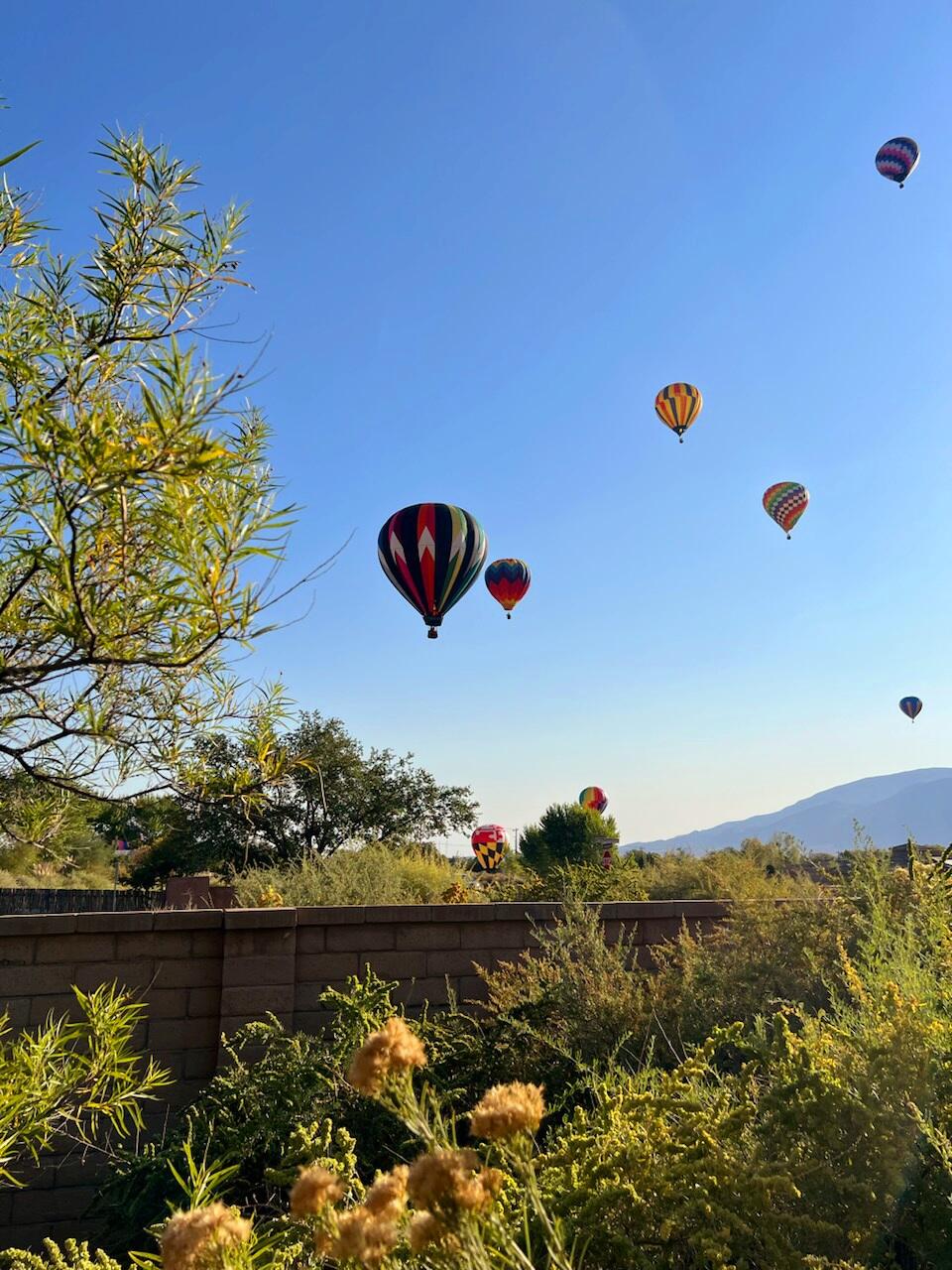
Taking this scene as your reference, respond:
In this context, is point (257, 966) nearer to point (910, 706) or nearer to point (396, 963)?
point (396, 963)

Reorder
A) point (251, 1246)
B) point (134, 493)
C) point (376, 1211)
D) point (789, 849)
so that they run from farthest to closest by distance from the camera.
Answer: point (789, 849) < point (134, 493) < point (251, 1246) < point (376, 1211)

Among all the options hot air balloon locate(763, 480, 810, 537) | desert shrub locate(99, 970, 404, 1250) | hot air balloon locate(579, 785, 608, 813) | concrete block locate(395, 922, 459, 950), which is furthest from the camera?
hot air balloon locate(579, 785, 608, 813)

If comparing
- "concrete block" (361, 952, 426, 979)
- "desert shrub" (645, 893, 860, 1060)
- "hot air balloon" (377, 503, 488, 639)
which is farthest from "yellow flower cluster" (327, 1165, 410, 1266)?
"hot air balloon" (377, 503, 488, 639)

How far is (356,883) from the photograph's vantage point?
10.8 m

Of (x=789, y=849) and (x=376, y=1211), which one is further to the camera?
(x=789, y=849)

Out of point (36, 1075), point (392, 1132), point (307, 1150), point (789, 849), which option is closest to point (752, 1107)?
point (307, 1150)

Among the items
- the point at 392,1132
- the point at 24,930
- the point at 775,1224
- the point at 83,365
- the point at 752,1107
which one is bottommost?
the point at 392,1132

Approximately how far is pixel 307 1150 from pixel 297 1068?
2.75 meters

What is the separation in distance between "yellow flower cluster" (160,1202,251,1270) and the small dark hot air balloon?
6498 centimetres

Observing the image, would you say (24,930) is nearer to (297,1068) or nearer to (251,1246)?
(297,1068)

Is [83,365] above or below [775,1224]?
above

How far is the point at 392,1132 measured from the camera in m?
5.21

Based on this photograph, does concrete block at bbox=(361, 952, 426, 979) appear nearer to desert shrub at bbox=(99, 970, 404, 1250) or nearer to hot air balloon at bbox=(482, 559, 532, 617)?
desert shrub at bbox=(99, 970, 404, 1250)

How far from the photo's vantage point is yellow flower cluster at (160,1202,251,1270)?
127 cm
